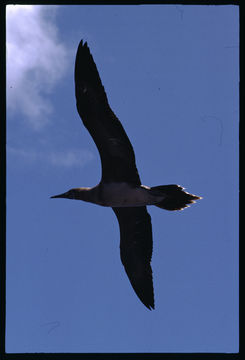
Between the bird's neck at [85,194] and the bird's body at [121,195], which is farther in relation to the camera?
the bird's neck at [85,194]

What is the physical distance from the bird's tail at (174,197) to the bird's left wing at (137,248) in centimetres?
87

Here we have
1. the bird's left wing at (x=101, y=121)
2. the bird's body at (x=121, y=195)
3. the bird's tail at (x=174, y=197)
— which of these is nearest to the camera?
the bird's left wing at (x=101, y=121)

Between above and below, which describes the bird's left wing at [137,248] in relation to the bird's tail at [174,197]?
below

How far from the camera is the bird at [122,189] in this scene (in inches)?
293

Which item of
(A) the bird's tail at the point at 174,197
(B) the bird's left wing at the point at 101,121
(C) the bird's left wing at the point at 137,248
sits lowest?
(C) the bird's left wing at the point at 137,248

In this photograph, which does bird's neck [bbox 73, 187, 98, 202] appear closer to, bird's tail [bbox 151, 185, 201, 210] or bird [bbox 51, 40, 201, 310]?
bird [bbox 51, 40, 201, 310]

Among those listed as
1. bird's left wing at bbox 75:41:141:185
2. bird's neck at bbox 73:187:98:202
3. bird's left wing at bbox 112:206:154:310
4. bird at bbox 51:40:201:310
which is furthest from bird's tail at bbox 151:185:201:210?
bird's neck at bbox 73:187:98:202

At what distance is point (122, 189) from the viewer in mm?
7973

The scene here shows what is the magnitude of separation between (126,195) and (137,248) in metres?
1.57

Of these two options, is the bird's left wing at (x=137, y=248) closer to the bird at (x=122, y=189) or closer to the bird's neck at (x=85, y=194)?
the bird at (x=122, y=189)

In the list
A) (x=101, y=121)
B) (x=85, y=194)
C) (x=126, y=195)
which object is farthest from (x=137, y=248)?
(x=101, y=121)

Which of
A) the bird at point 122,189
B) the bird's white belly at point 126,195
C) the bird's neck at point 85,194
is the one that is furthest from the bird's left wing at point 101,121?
the bird's neck at point 85,194

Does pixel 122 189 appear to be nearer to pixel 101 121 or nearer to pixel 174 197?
pixel 174 197

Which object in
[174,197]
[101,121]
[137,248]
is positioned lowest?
[137,248]
